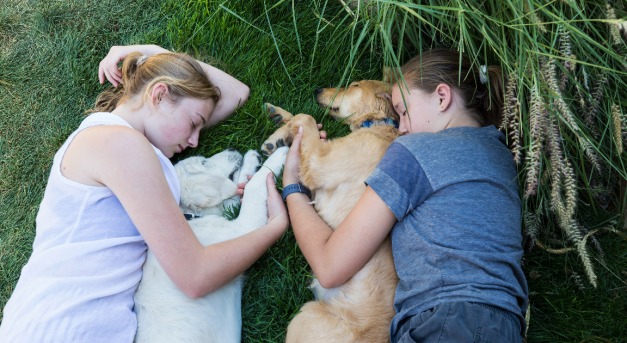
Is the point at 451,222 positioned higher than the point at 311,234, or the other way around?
the point at 451,222

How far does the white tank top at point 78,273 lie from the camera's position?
98.0 inches

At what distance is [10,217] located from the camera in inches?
137

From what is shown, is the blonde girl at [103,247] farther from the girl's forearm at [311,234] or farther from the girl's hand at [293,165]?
the girl's hand at [293,165]

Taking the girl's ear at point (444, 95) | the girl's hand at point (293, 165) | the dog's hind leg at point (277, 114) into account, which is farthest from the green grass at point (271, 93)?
the girl's hand at point (293, 165)

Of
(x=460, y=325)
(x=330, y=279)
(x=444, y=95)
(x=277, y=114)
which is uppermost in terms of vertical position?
(x=444, y=95)

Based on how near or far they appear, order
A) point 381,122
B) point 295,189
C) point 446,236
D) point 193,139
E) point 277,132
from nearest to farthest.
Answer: point 446,236 → point 295,189 → point 193,139 → point 381,122 → point 277,132

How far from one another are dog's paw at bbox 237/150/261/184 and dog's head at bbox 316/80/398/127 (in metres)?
0.60

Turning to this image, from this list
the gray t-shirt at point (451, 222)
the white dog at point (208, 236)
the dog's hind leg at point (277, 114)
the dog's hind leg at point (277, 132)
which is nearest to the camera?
the gray t-shirt at point (451, 222)

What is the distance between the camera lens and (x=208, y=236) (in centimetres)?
294

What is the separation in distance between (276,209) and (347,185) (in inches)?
18.8

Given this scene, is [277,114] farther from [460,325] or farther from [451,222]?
[460,325]

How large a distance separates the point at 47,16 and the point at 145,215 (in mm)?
2323

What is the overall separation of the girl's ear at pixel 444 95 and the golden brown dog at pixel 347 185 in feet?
1.33

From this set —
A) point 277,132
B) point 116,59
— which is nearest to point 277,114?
point 277,132
